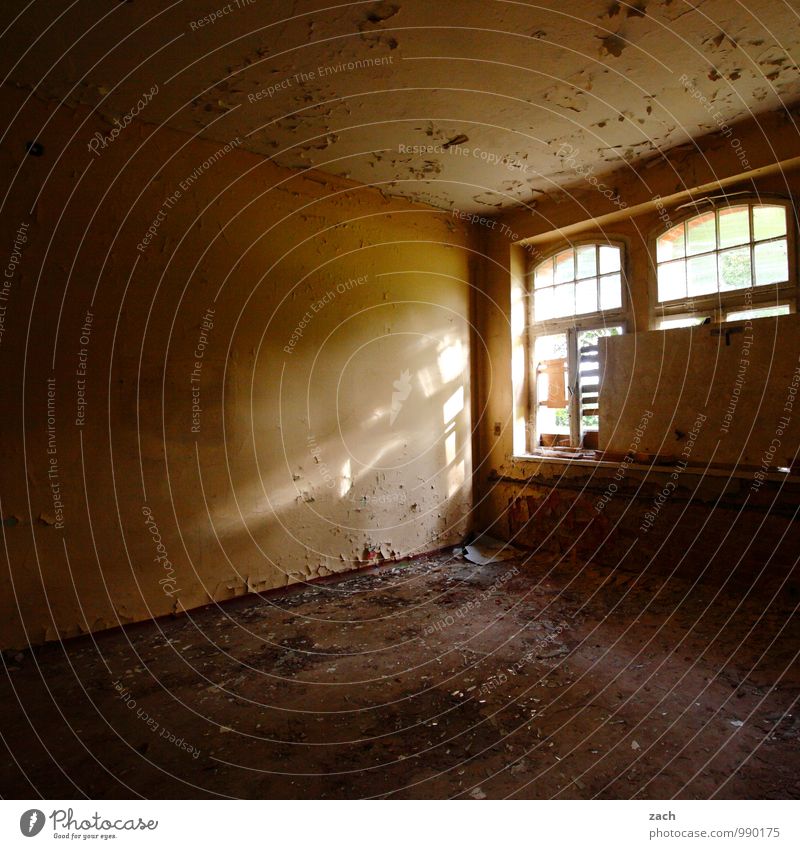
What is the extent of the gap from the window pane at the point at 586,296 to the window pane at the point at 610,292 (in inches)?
2.1

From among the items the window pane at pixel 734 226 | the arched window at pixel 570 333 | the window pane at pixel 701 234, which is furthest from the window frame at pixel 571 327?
the window pane at pixel 734 226

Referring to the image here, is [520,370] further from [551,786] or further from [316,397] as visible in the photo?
[551,786]

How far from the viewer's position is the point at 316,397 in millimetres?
3053

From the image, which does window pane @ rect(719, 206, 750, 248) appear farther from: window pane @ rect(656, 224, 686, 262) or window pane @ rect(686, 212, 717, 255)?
window pane @ rect(656, 224, 686, 262)

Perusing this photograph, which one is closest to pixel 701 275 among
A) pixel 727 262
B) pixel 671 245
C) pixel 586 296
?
pixel 727 262

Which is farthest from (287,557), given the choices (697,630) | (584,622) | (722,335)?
(722,335)

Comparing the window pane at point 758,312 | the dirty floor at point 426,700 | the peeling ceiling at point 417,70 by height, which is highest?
the peeling ceiling at point 417,70

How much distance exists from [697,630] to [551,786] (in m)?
1.37

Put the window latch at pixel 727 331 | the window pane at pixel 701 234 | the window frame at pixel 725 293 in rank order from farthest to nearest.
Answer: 1. the window pane at pixel 701 234
2. the window latch at pixel 727 331
3. the window frame at pixel 725 293

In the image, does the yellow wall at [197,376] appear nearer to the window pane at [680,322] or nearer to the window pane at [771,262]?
the window pane at [680,322]

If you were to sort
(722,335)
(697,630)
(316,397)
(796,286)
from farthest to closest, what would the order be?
(316,397)
(722,335)
(796,286)
(697,630)

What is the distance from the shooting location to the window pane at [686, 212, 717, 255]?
9.48ft

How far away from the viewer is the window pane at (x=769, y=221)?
2.65m

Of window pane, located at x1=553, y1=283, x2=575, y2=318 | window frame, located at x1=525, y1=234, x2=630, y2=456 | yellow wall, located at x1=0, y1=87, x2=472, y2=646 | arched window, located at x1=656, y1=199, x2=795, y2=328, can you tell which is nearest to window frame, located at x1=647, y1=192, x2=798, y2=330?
arched window, located at x1=656, y1=199, x2=795, y2=328
